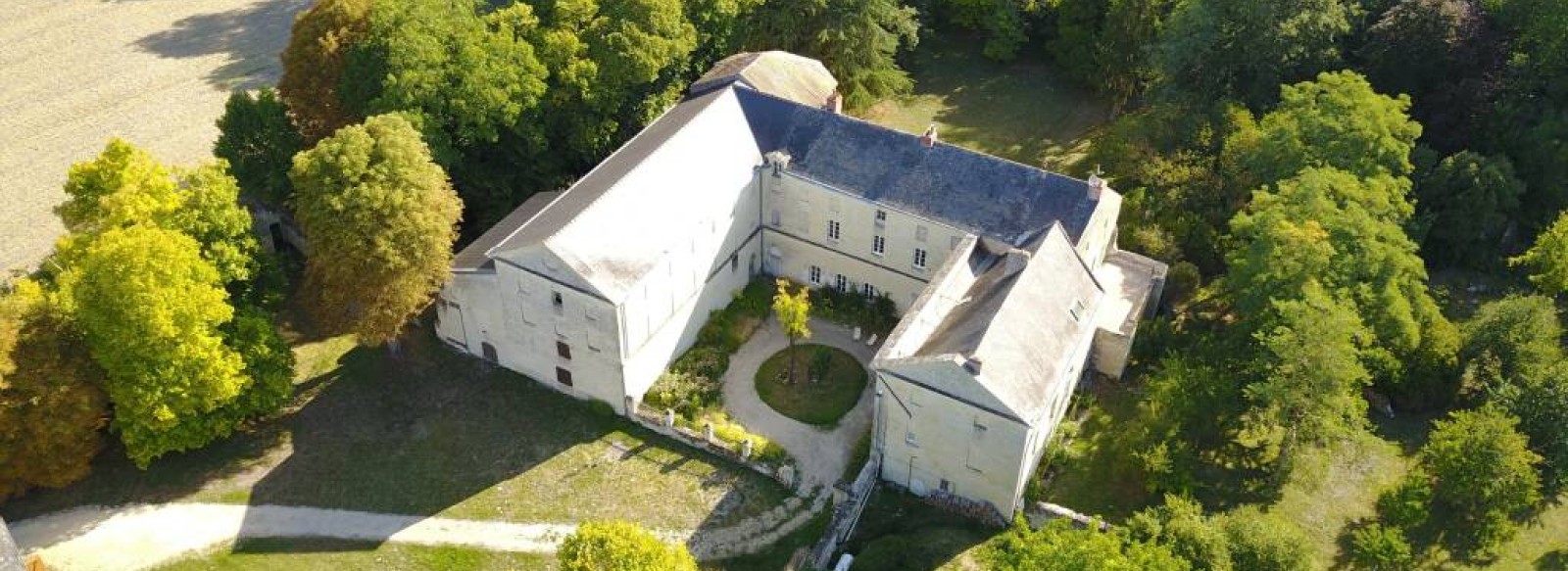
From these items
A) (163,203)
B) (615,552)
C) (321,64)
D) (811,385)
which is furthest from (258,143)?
(615,552)

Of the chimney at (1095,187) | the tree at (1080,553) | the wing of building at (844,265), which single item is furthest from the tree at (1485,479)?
the chimney at (1095,187)

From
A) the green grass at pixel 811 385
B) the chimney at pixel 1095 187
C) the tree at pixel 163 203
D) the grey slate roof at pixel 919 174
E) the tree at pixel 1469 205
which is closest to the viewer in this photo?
the tree at pixel 163 203

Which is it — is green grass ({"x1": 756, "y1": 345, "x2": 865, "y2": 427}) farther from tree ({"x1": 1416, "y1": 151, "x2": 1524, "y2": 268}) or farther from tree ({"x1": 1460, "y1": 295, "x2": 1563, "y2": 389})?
tree ({"x1": 1416, "y1": 151, "x2": 1524, "y2": 268})

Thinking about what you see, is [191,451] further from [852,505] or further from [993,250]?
[993,250]

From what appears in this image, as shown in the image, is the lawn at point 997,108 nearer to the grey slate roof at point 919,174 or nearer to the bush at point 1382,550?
the grey slate roof at point 919,174

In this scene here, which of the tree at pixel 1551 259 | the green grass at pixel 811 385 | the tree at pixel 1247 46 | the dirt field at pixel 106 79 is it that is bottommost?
the green grass at pixel 811 385

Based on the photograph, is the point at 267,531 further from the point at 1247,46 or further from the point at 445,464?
the point at 1247,46

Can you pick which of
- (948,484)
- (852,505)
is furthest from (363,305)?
Answer: (948,484)
